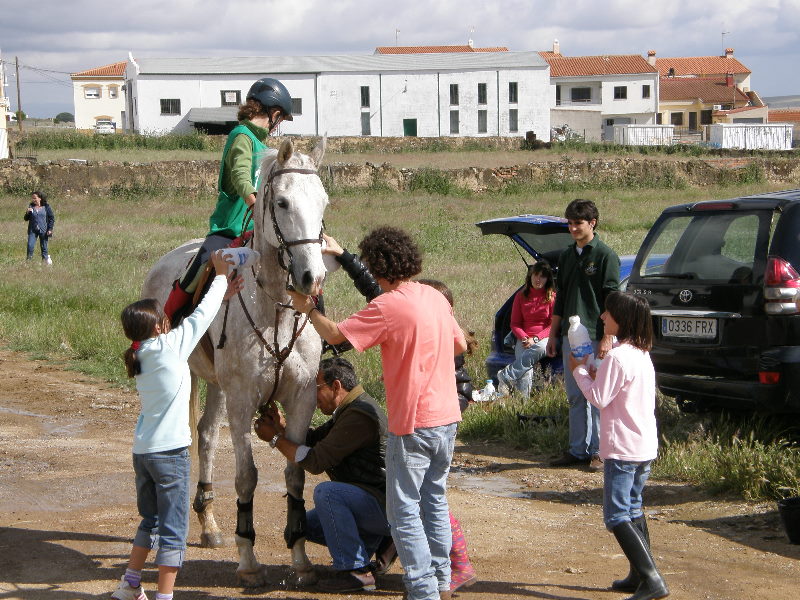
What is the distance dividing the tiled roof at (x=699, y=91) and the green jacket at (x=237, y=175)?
96.0 m

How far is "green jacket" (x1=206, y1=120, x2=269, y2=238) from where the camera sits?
6.30m

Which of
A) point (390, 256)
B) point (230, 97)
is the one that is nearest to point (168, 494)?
point (390, 256)

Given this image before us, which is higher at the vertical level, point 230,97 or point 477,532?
point 230,97

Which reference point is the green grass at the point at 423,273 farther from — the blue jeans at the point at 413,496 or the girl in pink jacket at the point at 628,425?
the blue jeans at the point at 413,496

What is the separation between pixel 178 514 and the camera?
17.1ft

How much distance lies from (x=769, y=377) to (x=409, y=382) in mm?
3795

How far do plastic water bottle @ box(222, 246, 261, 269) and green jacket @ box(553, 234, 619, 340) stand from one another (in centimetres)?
343

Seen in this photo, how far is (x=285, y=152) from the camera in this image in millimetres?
5609

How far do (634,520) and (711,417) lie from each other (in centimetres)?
378

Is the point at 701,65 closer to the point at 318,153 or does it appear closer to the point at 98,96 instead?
the point at 98,96

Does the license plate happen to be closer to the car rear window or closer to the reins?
the car rear window

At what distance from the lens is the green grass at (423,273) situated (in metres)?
8.16

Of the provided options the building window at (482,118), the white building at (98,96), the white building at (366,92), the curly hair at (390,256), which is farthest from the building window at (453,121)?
the curly hair at (390,256)

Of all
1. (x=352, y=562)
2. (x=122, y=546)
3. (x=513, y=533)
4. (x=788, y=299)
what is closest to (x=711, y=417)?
(x=788, y=299)
